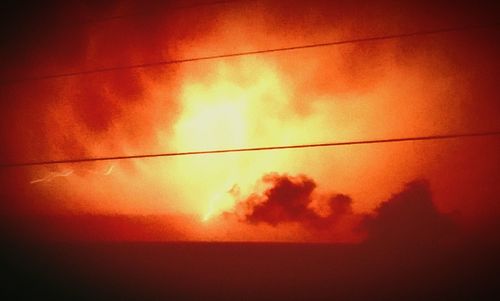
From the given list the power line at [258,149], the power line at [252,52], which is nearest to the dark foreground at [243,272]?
the power line at [258,149]

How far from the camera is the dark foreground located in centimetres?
147

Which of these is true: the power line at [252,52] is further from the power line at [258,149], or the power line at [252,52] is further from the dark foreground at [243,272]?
the dark foreground at [243,272]

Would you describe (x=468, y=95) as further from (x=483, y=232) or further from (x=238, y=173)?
(x=238, y=173)

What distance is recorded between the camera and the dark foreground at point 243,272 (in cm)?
147

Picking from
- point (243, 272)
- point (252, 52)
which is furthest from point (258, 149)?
point (243, 272)

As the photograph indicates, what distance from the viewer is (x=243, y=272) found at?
163 centimetres

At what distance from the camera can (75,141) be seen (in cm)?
185

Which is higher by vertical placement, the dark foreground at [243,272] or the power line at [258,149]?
the power line at [258,149]

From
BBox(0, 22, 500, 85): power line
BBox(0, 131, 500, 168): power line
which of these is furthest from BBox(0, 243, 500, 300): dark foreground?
BBox(0, 22, 500, 85): power line

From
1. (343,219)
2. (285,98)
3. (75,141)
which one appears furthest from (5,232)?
(343,219)

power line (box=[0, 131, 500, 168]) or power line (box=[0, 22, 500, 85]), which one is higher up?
power line (box=[0, 22, 500, 85])

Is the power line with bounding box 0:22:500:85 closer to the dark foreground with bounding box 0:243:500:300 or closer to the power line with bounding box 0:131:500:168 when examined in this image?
the power line with bounding box 0:131:500:168

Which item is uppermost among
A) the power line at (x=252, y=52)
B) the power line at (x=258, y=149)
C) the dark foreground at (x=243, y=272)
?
the power line at (x=252, y=52)

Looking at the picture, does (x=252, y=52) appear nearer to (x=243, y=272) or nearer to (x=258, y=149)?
(x=258, y=149)
